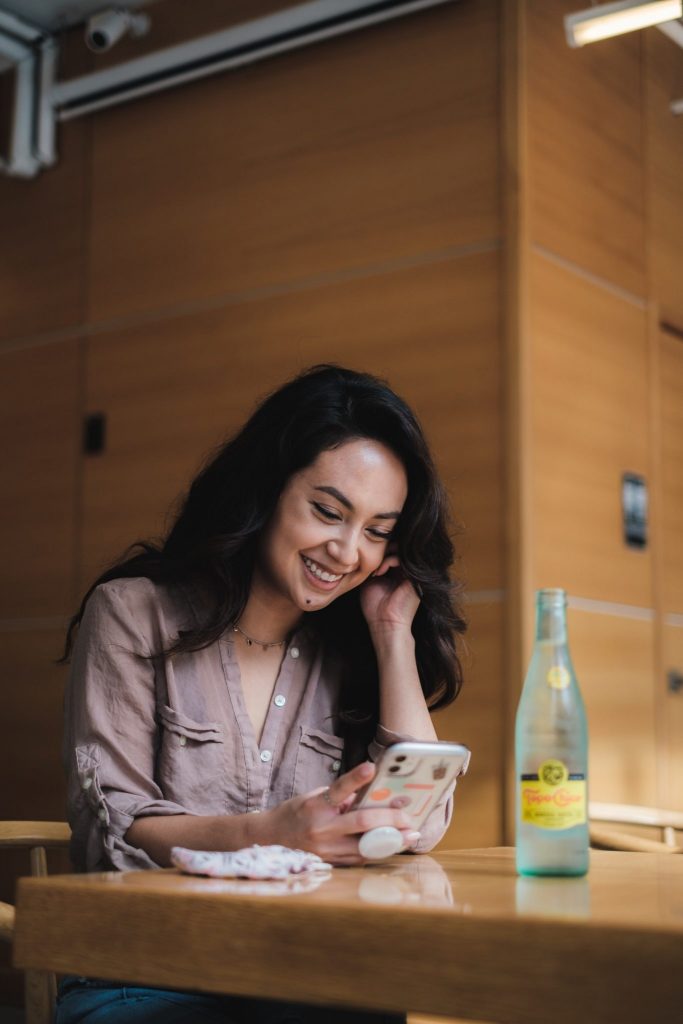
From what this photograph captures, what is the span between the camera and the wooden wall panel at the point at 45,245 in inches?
179

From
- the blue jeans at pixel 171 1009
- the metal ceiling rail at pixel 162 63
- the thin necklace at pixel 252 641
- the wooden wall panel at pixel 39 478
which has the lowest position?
the blue jeans at pixel 171 1009

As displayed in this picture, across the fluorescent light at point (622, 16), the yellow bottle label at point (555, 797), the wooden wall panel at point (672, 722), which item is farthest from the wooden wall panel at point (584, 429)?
the yellow bottle label at point (555, 797)

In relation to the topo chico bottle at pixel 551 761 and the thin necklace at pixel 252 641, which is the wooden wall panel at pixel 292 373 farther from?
the topo chico bottle at pixel 551 761

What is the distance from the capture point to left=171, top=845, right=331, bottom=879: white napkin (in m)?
1.23

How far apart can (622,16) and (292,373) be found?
134cm

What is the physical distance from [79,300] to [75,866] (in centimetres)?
298

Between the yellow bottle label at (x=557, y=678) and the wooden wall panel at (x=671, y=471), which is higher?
the wooden wall panel at (x=671, y=471)

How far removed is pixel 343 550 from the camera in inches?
79.1

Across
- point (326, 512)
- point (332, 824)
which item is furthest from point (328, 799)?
point (326, 512)

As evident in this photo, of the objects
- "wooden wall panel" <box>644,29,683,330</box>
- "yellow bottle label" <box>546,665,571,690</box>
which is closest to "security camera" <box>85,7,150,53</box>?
"wooden wall panel" <box>644,29,683,330</box>

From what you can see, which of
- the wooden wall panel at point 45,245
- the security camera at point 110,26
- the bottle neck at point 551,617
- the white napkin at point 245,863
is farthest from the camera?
the wooden wall panel at point 45,245

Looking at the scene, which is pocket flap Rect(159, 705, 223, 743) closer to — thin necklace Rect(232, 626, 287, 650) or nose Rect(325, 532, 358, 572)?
thin necklace Rect(232, 626, 287, 650)

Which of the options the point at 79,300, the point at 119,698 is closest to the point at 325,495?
the point at 119,698

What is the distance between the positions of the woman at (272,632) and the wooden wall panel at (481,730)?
1.25 metres
